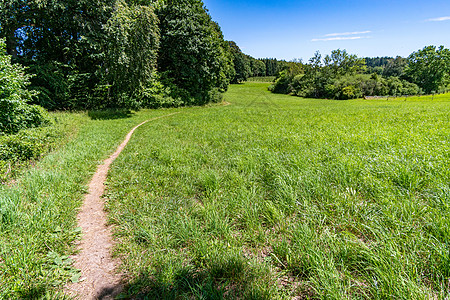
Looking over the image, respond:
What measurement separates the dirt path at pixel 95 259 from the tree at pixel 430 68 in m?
91.7

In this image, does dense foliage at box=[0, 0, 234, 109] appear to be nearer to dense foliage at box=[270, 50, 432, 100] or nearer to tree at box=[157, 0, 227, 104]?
tree at box=[157, 0, 227, 104]

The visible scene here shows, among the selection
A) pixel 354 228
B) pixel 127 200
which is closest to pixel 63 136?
pixel 127 200

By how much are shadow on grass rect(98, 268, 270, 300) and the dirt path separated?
92 mm

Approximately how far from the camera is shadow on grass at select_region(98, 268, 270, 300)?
2195 mm

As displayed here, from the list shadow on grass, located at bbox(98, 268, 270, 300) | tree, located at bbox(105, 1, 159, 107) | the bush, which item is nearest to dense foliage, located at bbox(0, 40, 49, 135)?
the bush

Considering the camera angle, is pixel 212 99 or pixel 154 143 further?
pixel 212 99

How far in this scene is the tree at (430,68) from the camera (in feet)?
206

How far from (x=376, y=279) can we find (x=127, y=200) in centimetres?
445

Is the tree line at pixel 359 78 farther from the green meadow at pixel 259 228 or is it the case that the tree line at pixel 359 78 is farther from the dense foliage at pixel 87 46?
the green meadow at pixel 259 228

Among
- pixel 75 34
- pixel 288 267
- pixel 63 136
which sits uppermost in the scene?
pixel 75 34

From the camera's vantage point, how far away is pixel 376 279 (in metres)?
2.12

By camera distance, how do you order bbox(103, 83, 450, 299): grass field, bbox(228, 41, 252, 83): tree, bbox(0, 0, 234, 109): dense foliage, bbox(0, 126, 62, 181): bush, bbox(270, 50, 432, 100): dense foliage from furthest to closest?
bbox(228, 41, 252, 83): tree, bbox(270, 50, 432, 100): dense foliage, bbox(0, 0, 234, 109): dense foliage, bbox(0, 126, 62, 181): bush, bbox(103, 83, 450, 299): grass field

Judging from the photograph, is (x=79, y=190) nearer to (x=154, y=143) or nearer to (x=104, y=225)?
(x=104, y=225)

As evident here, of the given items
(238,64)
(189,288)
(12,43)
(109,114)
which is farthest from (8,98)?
(238,64)
